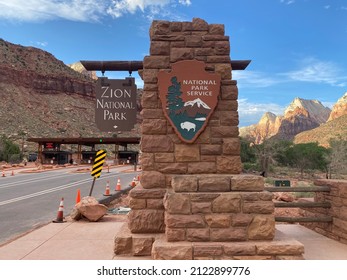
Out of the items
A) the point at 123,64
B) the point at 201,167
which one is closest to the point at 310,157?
the point at 123,64

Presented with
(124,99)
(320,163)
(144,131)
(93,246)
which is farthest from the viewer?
(320,163)

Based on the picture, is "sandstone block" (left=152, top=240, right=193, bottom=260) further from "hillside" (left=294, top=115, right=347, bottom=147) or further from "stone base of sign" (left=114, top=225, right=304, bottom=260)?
"hillside" (left=294, top=115, right=347, bottom=147)

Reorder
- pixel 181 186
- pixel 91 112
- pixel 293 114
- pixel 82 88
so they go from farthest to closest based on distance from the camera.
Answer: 1. pixel 293 114
2. pixel 82 88
3. pixel 91 112
4. pixel 181 186

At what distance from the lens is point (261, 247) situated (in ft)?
12.3

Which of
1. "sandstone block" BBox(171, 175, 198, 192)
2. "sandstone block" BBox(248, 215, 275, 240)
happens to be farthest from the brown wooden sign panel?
"sandstone block" BBox(248, 215, 275, 240)

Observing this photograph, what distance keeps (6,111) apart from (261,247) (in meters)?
77.2

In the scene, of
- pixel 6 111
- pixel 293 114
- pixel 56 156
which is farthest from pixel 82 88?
pixel 293 114

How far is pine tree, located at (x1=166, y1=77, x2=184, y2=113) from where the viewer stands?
4910mm

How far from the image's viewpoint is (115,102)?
6.03m

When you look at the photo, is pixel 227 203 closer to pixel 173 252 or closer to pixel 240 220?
pixel 240 220

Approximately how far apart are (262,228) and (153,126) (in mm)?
2414

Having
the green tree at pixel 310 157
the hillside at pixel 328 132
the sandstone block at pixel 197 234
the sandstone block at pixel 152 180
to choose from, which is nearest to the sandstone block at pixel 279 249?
the sandstone block at pixel 197 234

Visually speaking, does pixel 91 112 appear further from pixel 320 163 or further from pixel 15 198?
pixel 15 198

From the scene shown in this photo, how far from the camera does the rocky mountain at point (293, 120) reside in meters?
155
